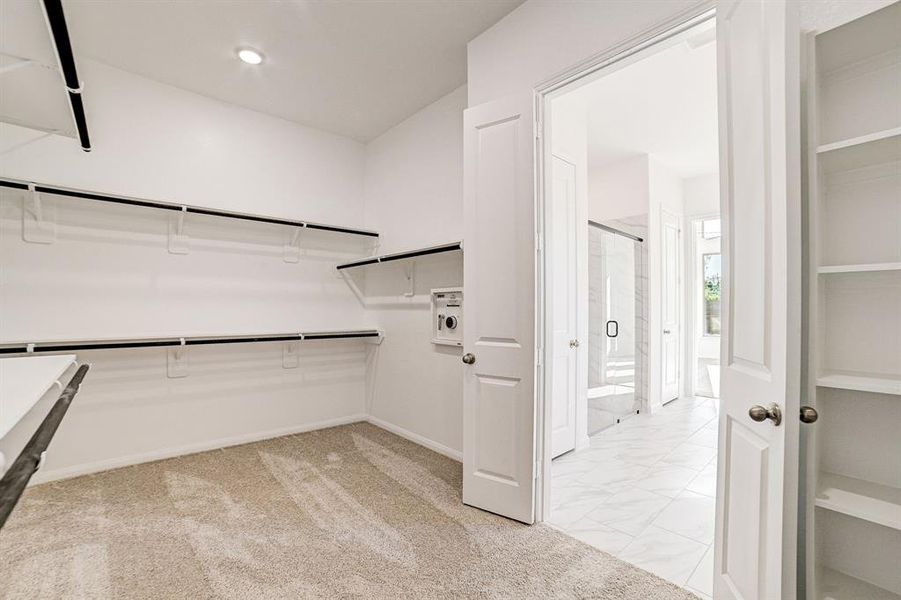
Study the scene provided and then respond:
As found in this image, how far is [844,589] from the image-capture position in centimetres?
121

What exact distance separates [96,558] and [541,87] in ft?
10.3

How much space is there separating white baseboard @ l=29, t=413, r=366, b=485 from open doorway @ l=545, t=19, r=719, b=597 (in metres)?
2.19

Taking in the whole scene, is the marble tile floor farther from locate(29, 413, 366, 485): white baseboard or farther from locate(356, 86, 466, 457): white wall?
locate(29, 413, 366, 485): white baseboard

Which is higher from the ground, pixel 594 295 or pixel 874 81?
pixel 874 81

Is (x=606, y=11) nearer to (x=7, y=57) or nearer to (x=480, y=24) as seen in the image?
(x=480, y=24)

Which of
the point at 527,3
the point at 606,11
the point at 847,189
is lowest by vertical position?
the point at 847,189

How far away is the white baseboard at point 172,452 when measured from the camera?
267cm

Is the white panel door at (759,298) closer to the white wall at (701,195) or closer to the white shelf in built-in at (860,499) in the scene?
the white shelf in built-in at (860,499)

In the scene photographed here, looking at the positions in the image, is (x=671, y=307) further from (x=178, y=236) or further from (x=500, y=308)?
(x=178, y=236)

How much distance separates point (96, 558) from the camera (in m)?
1.85

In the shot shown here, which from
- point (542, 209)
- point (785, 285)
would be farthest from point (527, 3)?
point (785, 285)

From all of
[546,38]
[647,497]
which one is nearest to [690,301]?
[647,497]

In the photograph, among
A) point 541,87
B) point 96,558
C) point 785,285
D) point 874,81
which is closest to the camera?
point 785,285

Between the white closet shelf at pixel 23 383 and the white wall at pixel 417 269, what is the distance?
2.31 metres
